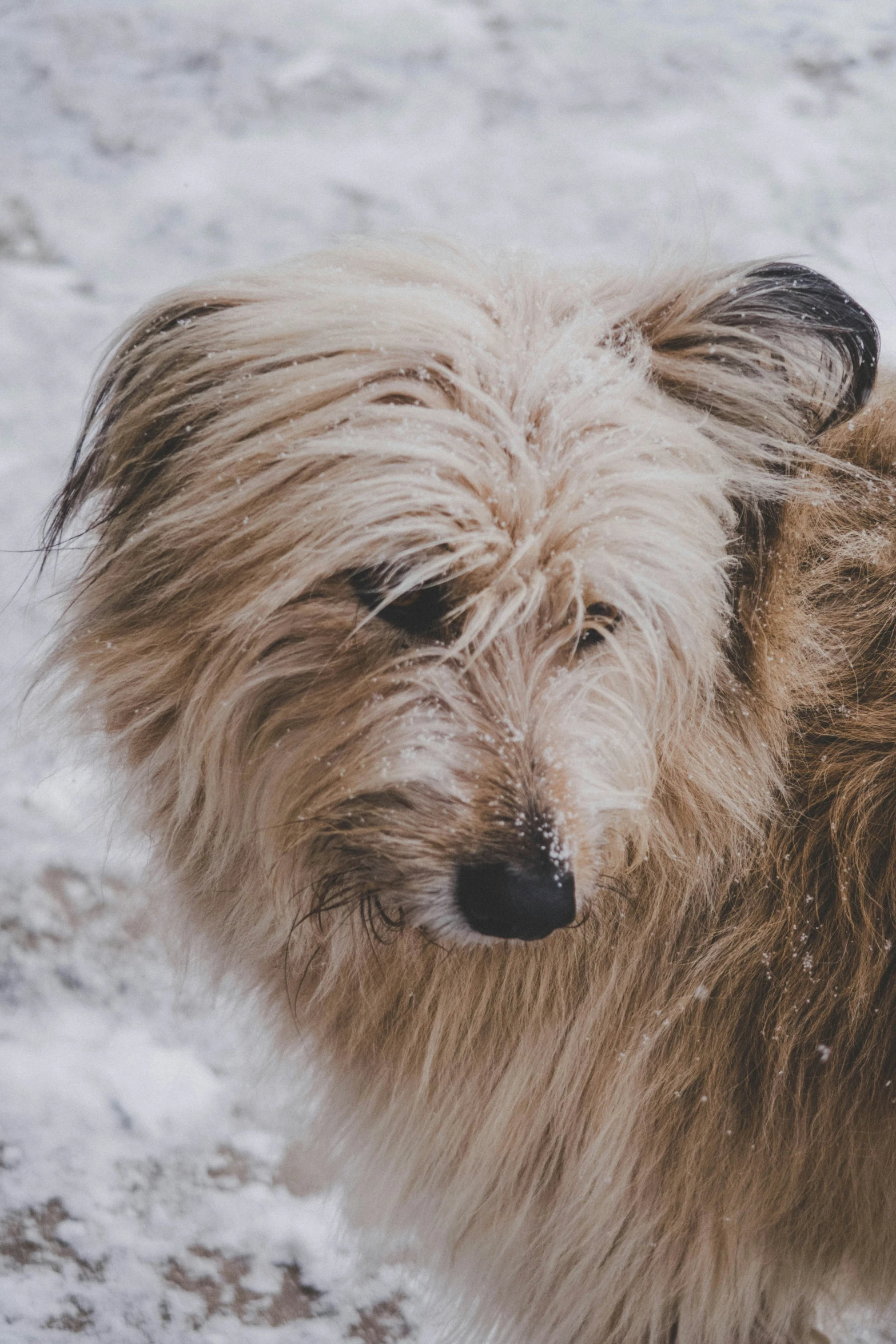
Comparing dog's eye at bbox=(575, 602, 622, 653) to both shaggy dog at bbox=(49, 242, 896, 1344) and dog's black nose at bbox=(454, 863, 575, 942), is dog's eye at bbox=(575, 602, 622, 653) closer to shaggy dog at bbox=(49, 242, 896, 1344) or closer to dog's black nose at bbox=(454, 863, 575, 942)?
shaggy dog at bbox=(49, 242, 896, 1344)

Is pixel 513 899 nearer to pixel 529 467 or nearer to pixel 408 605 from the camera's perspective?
pixel 408 605

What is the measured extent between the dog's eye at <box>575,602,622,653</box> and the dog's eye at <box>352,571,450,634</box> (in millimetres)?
173

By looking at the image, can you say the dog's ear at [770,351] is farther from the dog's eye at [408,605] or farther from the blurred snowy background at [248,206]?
the blurred snowy background at [248,206]

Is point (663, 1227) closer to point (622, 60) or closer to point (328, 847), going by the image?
point (328, 847)

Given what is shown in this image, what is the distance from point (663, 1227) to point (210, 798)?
0.89 m

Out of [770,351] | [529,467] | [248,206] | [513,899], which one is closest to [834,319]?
[770,351]

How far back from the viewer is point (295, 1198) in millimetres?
2174

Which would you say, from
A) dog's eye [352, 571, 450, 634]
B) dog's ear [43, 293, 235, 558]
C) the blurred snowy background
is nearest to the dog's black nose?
dog's eye [352, 571, 450, 634]

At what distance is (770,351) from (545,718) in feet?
1.80

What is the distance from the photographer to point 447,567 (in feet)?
4.17

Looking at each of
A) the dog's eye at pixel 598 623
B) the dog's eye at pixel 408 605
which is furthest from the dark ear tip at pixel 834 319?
the dog's eye at pixel 408 605

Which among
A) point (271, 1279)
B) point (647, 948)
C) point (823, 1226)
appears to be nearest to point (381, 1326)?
point (271, 1279)

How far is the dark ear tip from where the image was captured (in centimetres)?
138

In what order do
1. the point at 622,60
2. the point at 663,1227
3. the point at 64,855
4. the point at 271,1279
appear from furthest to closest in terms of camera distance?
the point at 622,60
the point at 64,855
the point at 271,1279
the point at 663,1227
